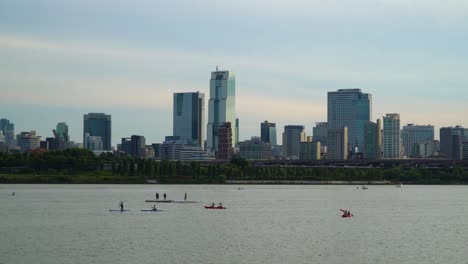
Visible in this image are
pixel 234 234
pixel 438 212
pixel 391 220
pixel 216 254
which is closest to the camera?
pixel 216 254

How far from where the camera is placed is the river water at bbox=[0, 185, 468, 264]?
75875 mm

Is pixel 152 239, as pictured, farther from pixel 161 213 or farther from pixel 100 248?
pixel 161 213

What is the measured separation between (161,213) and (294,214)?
2018 centimetres

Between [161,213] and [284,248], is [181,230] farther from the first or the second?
[161,213]

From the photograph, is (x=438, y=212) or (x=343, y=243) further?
(x=438, y=212)

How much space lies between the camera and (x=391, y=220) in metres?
122

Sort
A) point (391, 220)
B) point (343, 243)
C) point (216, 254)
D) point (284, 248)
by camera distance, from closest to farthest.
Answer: point (216, 254) < point (284, 248) < point (343, 243) < point (391, 220)

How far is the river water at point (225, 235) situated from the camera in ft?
249

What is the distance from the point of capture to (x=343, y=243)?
290ft

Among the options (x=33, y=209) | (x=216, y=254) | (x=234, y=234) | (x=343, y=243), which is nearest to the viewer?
(x=216, y=254)

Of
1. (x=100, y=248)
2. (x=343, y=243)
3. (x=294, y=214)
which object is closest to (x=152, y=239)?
(x=100, y=248)

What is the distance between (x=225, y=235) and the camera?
94.0m

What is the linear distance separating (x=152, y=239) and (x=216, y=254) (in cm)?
1197

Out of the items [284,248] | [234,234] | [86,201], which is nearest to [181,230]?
[234,234]
